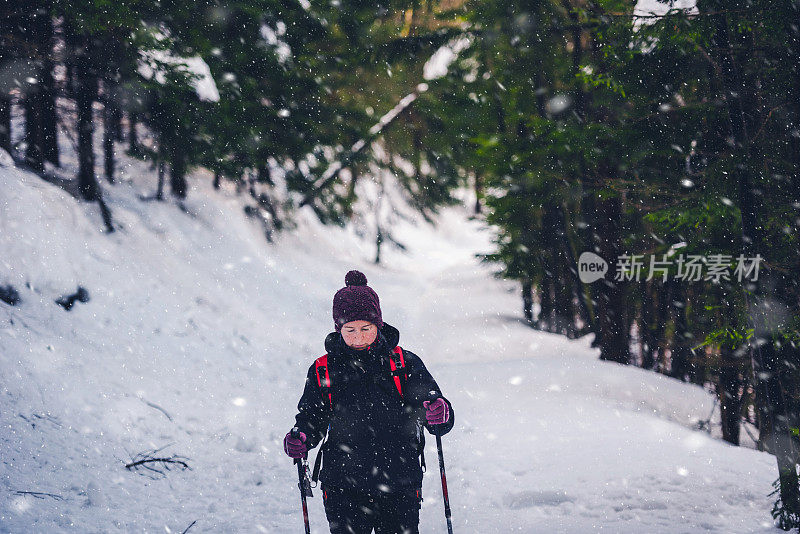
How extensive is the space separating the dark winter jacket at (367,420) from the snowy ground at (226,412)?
76.5 inches

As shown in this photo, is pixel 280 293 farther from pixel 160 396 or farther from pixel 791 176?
pixel 791 176

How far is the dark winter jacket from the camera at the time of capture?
279 cm

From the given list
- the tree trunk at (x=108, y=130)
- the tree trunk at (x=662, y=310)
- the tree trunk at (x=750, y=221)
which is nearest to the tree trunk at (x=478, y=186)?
the tree trunk at (x=662, y=310)

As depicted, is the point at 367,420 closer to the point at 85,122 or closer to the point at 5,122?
the point at 5,122

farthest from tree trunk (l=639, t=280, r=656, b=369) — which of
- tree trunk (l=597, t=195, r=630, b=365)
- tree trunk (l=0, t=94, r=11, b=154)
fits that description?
tree trunk (l=0, t=94, r=11, b=154)

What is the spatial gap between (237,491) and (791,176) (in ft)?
19.6

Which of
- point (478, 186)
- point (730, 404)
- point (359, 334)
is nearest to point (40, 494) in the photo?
point (359, 334)

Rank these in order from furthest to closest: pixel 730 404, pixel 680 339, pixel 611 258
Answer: pixel 680 339, pixel 611 258, pixel 730 404

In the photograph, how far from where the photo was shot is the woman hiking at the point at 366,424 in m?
2.80

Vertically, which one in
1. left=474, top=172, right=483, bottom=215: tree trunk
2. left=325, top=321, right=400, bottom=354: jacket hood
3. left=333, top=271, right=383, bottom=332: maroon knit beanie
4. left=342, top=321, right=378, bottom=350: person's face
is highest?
left=333, top=271, right=383, bottom=332: maroon knit beanie

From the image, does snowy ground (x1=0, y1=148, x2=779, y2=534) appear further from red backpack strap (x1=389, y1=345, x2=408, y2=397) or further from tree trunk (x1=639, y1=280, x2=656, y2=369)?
red backpack strap (x1=389, y1=345, x2=408, y2=397)

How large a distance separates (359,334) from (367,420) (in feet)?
1.58

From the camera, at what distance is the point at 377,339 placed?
9.70ft

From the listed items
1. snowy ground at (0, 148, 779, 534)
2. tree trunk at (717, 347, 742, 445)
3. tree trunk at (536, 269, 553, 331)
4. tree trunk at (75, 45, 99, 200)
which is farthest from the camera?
tree trunk at (536, 269, 553, 331)
